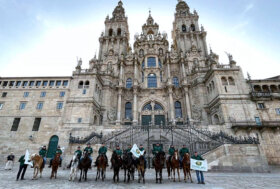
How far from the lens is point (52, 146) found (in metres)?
22.9

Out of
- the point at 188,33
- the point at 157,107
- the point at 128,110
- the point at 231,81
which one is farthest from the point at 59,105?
the point at 188,33

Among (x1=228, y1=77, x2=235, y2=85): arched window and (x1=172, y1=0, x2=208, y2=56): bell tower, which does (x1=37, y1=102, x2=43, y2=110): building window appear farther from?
(x1=228, y1=77, x2=235, y2=85): arched window

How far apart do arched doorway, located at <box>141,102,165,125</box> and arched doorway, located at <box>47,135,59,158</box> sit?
1569 cm

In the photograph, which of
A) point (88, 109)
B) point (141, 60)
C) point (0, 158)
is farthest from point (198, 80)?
point (0, 158)

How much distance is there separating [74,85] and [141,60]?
17.7 m

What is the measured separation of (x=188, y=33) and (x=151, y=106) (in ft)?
75.6

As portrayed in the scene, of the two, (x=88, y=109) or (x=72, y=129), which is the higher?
(x=88, y=109)

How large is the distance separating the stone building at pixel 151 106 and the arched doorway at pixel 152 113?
0.70 ft

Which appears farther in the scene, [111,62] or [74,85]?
[111,62]

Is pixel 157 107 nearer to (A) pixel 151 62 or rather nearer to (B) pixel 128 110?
(B) pixel 128 110

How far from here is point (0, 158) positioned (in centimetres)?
2228

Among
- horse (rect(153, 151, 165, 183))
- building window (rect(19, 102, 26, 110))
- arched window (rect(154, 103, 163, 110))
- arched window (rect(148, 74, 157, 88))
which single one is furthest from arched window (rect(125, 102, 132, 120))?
horse (rect(153, 151, 165, 183))

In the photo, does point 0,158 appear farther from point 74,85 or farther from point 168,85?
point 168,85

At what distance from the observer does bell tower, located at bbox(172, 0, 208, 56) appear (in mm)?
37969
